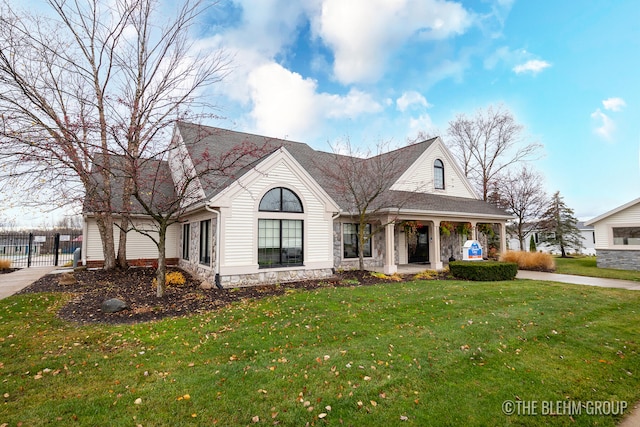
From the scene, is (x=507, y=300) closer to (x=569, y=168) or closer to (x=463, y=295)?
(x=463, y=295)

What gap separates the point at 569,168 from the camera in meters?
15.1

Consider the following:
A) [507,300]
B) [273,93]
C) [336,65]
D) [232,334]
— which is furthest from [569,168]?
[232,334]

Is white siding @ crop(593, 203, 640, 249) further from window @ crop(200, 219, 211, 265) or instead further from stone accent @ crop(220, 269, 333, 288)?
window @ crop(200, 219, 211, 265)

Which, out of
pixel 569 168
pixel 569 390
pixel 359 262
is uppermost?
pixel 569 168

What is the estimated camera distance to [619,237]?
15.1 m

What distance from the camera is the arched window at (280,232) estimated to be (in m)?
10.5

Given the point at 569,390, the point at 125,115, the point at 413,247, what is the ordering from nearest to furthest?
the point at 569,390 < the point at 125,115 < the point at 413,247

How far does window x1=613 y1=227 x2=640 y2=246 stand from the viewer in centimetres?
1451

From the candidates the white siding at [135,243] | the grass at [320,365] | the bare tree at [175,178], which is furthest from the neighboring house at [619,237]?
the white siding at [135,243]

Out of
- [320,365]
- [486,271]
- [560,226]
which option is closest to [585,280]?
[486,271]

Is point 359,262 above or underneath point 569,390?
above

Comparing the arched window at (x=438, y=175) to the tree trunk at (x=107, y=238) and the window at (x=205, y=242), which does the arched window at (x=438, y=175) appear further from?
the tree trunk at (x=107, y=238)

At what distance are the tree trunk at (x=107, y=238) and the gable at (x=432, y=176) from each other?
13.6 m

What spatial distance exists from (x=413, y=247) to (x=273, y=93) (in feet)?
36.0
